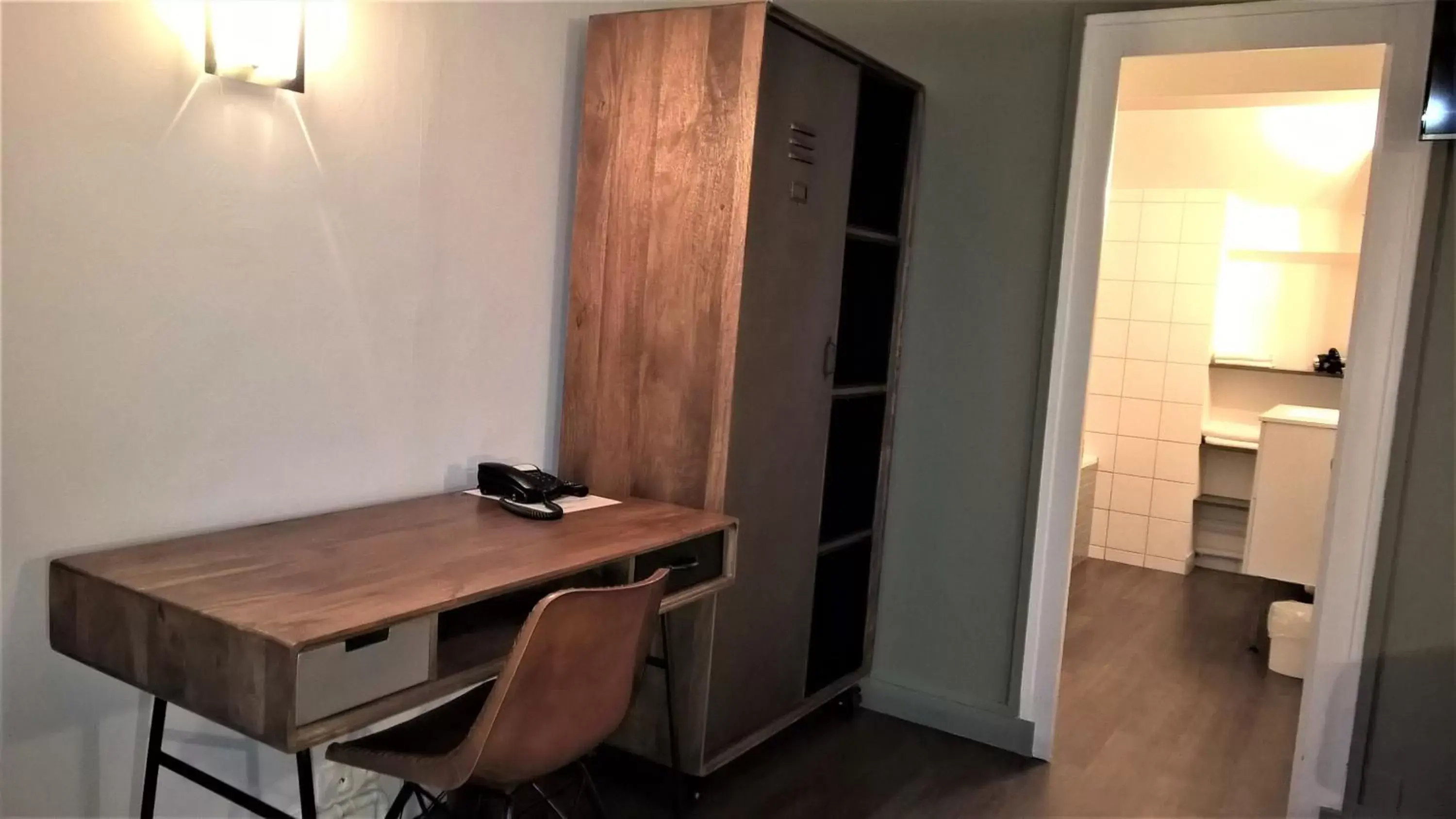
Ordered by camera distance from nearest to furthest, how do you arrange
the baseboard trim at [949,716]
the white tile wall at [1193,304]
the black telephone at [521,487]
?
the black telephone at [521,487] < the baseboard trim at [949,716] < the white tile wall at [1193,304]

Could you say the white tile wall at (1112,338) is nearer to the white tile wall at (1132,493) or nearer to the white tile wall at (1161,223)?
the white tile wall at (1161,223)

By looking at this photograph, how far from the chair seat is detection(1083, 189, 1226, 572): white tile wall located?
4.14 meters

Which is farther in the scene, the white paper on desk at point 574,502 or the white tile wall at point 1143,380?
the white tile wall at point 1143,380

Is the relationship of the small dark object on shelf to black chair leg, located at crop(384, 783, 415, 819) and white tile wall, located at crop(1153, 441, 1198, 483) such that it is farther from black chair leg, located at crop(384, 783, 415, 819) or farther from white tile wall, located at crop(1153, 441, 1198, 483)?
black chair leg, located at crop(384, 783, 415, 819)

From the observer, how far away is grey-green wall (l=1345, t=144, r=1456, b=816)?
2402 millimetres

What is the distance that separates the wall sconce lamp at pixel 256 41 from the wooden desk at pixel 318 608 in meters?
0.84

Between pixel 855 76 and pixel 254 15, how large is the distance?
1.48 metres

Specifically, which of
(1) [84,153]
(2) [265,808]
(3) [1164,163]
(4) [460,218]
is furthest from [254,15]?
(3) [1164,163]

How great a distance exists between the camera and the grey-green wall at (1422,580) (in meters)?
2.40

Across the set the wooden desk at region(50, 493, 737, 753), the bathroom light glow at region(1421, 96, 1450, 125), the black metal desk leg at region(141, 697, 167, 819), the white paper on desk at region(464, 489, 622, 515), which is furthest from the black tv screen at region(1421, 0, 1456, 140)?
the black metal desk leg at region(141, 697, 167, 819)

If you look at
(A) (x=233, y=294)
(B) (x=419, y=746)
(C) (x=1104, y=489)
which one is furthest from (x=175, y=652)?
(C) (x=1104, y=489)

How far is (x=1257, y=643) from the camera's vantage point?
411 cm

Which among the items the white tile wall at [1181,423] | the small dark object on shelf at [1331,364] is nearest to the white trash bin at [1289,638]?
the white tile wall at [1181,423]

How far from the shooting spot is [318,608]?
57.9 inches
